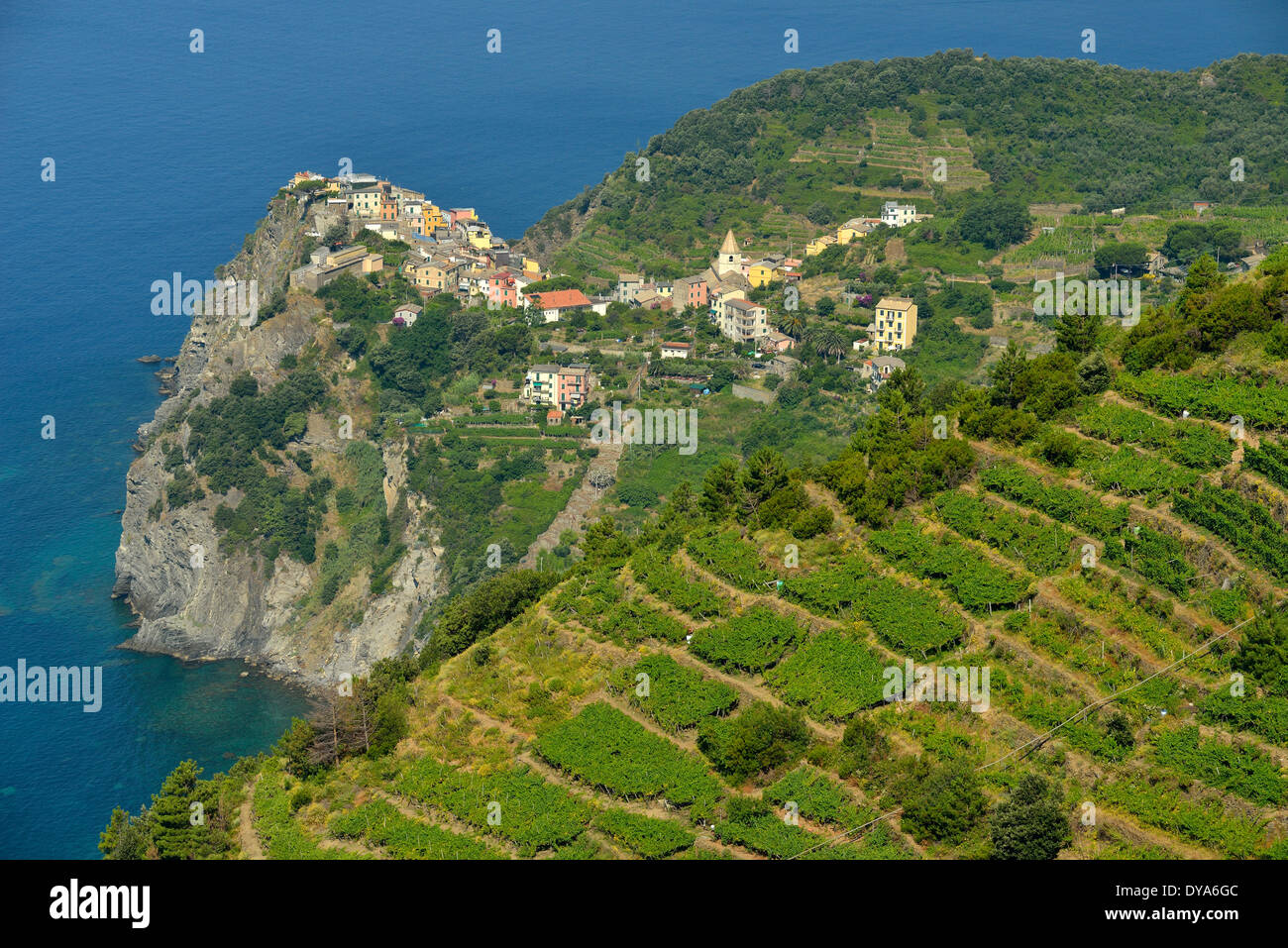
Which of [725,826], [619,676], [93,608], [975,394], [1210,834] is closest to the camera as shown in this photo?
[1210,834]

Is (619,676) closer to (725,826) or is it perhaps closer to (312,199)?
(725,826)

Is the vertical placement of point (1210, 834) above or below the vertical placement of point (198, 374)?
below

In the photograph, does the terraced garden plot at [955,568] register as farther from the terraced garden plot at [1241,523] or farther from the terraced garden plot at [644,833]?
the terraced garden plot at [644,833]

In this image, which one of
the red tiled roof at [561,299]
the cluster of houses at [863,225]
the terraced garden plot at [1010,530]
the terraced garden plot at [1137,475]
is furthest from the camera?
the cluster of houses at [863,225]

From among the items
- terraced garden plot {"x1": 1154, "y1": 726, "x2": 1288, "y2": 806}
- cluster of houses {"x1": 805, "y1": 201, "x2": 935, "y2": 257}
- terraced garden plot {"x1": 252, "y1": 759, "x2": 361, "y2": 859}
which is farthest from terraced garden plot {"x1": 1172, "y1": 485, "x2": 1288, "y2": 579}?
cluster of houses {"x1": 805, "y1": 201, "x2": 935, "y2": 257}

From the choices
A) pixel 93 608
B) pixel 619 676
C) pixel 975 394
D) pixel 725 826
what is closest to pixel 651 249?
pixel 93 608

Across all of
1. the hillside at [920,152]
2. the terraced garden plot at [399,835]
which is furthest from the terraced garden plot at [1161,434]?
the hillside at [920,152]

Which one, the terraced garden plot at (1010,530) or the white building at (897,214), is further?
the white building at (897,214)
